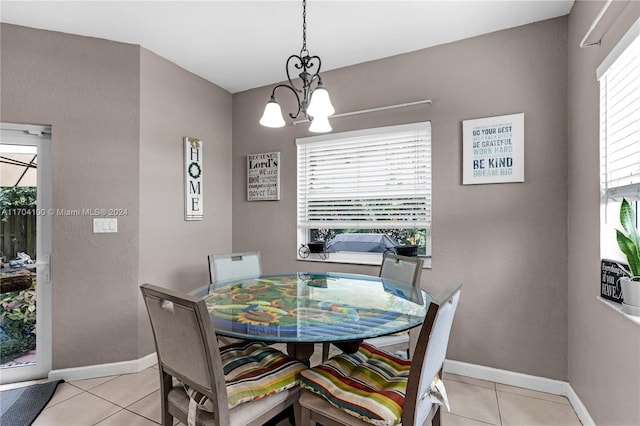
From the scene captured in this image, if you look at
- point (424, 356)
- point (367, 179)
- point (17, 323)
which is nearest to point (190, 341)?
point (424, 356)

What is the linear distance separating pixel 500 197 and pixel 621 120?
890 mm

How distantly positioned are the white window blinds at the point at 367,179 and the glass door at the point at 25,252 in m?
2.07

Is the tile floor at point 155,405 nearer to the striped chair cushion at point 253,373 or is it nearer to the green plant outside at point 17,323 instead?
the green plant outside at point 17,323

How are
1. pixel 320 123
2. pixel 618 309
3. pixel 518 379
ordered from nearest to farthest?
pixel 618 309, pixel 320 123, pixel 518 379

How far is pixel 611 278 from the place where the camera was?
5.22 ft

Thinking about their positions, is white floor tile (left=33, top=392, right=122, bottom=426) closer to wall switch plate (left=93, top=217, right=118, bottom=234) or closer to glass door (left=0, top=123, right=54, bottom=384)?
glass door (left=0, top=123, right=54, bottom=384)

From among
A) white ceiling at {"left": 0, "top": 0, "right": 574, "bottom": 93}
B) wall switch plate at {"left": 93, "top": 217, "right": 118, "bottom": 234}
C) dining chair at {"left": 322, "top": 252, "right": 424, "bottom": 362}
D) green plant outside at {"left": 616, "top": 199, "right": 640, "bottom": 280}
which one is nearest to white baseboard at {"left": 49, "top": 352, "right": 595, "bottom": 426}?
dining chair at {"left": 322, "top": 252, "right": 424, "bottom": 362}

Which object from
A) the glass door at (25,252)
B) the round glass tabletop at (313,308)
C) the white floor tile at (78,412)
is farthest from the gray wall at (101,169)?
the round glass tabletop at (313,308)

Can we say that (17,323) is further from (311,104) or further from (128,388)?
(311,104)

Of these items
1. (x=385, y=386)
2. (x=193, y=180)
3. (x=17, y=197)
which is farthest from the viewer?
(x=193, y=180)

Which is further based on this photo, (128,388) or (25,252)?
(25,252)

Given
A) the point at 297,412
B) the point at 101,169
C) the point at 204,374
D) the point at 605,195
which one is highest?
the point at 101,169

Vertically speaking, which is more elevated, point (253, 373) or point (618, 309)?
point (618, 309)

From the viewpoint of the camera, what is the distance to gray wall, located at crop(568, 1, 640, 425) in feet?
4.72
